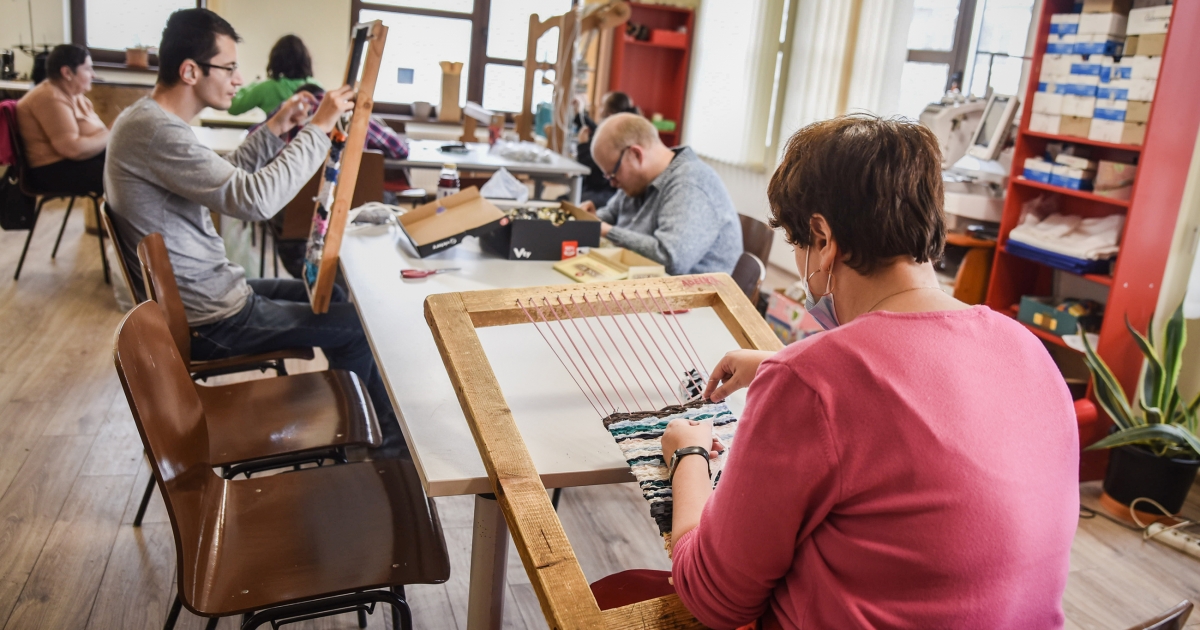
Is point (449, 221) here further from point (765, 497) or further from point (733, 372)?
point (765, 497)

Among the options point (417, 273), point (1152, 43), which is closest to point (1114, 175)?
point (1152, 43)

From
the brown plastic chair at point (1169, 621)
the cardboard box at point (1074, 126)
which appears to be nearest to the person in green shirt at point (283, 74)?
the cardboard box at point (1074, 126)

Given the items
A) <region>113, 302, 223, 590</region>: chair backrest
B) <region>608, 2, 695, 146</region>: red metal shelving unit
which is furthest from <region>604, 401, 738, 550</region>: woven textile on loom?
<region>608, 2, 695, 146</region>: red metal shelving unit

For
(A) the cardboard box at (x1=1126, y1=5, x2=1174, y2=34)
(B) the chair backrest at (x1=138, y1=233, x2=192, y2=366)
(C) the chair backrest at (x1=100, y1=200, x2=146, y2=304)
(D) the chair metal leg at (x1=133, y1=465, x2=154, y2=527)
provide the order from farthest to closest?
(A) the cardboard box at (x1=1126, y1=5, x2=1174, y2=34), (D) the chair metal leg at (x1=133, y1=465, x2=154, y2=527), (C) the chair backrest at (x1=100, y1=200, x2=146, y2=304), (B) the chair backrest at (x1=138, y1=233, x2=192, y2=366)

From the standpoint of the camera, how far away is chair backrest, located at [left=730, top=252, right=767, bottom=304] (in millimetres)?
2446

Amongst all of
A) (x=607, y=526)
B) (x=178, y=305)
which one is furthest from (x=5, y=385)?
(x=607, y=526)

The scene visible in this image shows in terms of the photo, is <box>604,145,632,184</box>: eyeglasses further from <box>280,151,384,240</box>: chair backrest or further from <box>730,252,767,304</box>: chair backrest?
<box>280,151,384,240</box>: chair backrest

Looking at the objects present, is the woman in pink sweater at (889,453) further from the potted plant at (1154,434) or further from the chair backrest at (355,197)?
the chair backrest at (355,197)

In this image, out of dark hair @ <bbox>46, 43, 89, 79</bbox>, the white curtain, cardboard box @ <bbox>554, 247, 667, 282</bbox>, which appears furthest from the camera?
the white curtain

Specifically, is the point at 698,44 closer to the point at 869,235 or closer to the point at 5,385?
the point at 5,385

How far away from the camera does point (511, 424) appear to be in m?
1.22

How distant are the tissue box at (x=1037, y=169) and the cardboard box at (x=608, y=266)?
1.59m

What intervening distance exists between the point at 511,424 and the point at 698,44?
604cm

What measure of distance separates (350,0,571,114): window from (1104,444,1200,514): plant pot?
5224mm
